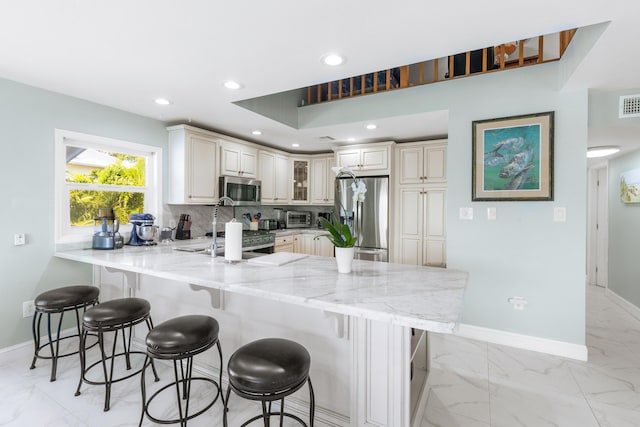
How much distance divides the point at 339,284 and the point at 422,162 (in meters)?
3.05

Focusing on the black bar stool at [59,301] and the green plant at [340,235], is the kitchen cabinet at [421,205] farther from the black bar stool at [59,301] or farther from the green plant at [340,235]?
the black bar stool at [59,301]

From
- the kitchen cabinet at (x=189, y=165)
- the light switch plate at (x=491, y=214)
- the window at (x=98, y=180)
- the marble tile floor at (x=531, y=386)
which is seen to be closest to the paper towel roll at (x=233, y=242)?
the marble tile floor at (x=531, y=386)

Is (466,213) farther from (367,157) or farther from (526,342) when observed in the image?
(367,157)

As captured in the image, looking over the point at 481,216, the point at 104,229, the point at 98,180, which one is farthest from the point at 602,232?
the point at 98,180

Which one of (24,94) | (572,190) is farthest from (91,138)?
(572,190)

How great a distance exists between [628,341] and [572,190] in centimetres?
170

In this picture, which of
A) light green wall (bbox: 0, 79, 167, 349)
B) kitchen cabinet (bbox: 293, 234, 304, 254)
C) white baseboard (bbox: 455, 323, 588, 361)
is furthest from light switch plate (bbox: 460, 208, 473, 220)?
light green wall (bbox: 0, 79, 167, 349)

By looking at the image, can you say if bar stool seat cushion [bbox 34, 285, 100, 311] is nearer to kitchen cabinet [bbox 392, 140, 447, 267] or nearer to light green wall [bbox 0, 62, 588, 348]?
light green wall [bbox 0, 62, 588, 348]

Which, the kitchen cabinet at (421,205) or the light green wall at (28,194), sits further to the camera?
the kitchen cabinet at (421,205)

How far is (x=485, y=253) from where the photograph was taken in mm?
2857

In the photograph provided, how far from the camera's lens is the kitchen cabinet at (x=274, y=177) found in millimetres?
4715

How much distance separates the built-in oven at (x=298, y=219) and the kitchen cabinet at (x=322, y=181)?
0.31 m

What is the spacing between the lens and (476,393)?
2111mm

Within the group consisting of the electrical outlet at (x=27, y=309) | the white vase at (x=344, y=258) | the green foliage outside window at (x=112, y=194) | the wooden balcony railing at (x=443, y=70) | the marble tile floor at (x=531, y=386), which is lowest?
the marble tile floor at (x=531, y=386)
